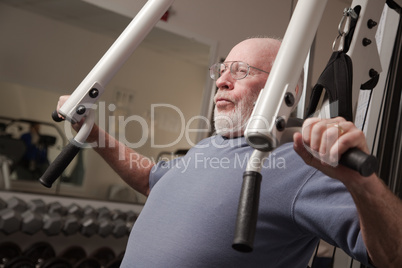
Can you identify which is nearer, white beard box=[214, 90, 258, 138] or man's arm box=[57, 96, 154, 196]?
white beard box=[214, 90, 258, 138]

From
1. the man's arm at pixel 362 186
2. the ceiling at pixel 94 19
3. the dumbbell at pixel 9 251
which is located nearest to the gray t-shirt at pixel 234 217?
the man's arm at pixel 362 186

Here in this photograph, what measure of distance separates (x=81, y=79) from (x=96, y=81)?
3076mm

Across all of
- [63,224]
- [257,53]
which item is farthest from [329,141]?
[63,224]

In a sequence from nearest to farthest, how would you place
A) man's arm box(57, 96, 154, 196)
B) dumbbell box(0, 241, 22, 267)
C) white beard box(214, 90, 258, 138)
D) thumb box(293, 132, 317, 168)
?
thumb box(293, 132, 317, 168)
white beard box(214, 90, 258, 138)
man's arm box(57, 96, 154, 196)
dumbbell box(0, 241, 22, 267)

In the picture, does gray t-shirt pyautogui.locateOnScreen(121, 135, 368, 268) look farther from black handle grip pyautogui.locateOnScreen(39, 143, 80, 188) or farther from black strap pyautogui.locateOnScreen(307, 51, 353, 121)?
black handle grip pyautogui.locateOnScreen(39, 143, 80, 188)

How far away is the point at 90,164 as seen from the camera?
430 centimetres

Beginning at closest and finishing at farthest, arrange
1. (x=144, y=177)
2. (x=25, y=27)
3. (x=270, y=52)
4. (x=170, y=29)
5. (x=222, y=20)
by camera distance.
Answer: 1. (x=270, y=52)
2. (x=144, y=177)
3. (x=25, y=27)
4. (x=170, y=29)
5. (x=222, y=20)

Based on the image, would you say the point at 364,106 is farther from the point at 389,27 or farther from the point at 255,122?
the point at 255,122

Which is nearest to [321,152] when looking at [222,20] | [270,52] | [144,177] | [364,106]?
[270,52]

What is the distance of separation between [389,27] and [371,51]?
0.56 meters

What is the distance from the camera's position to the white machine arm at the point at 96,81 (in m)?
1.04

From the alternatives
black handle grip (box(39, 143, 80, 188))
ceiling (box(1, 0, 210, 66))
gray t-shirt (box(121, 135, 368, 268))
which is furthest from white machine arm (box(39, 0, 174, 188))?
ceiling (box(1, 0, 210, 66))

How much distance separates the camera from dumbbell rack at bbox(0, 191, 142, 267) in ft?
11.3

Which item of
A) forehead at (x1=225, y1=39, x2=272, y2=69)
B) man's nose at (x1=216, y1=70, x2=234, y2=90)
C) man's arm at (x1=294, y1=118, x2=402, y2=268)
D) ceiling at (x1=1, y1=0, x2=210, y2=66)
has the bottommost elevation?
man's arm at (x1=294, y1=118, x2=402, y2=268)
